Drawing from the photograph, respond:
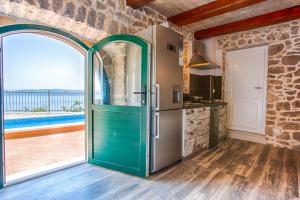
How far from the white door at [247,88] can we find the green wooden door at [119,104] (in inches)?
122

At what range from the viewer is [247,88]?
4211 millimetres

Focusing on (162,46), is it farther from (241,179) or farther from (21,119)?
(21,119)

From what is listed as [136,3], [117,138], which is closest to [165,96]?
[117,138]

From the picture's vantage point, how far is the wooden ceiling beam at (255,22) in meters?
3.12

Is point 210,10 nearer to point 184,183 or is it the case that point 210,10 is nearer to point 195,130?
point 195,130

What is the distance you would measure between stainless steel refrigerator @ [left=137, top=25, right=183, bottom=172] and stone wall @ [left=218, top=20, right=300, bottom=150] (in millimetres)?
2494

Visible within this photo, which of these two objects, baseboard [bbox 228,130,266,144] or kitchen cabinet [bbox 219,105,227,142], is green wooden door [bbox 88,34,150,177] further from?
baseboard [bbox 228,130,266,144]

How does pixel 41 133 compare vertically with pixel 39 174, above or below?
above

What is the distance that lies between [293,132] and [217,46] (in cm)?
261

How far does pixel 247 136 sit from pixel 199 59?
88.8 inches

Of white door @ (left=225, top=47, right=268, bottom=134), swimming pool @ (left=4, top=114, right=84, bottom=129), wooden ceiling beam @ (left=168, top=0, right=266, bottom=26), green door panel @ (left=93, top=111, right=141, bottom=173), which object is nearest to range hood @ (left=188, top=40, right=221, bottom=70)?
white door @ (left=225, top=47, right=268, bottom=134)

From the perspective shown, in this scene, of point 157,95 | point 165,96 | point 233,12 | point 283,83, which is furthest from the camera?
point 283,83

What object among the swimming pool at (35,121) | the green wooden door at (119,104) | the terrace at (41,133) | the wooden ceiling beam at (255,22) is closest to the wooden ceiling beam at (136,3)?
the green wooden door at (119,104)

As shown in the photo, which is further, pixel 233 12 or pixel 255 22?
pixel 255 22
